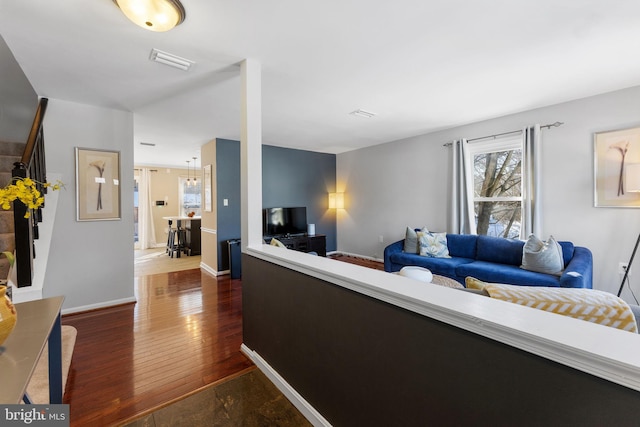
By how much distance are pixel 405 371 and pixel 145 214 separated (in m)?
8.40

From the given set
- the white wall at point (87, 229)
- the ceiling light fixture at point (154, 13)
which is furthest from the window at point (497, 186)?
the white wall at point (87, 229)

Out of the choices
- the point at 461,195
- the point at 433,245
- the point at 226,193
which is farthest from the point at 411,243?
the point at 226,193

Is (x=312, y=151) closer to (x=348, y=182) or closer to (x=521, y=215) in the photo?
(x=348, y=182)

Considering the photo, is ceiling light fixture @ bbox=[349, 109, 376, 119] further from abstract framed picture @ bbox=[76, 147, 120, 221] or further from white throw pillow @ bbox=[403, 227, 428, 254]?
abstract framed picture @ bbox=[76, 147, 120, 221]

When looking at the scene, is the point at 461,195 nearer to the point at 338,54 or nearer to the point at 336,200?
the point at 336,200

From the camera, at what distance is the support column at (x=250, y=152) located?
7.16 feet

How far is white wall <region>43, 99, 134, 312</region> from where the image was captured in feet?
9.92

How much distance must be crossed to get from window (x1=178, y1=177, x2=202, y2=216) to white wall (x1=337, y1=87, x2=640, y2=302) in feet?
20.3

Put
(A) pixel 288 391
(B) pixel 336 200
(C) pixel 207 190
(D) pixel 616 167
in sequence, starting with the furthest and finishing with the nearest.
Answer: (B) pixel 336 200 < (C) pixel 207 190 < (D) pixel 616 167 < (A) pixel 288 391

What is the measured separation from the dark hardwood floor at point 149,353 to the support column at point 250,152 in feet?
3.34

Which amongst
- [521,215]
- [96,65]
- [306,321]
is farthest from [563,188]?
[96,65]

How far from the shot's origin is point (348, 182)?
6289 mm

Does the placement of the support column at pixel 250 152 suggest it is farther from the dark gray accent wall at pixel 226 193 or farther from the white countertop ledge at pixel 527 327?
the dark gray accent wall at pixel 226 193

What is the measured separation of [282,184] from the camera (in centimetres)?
570
